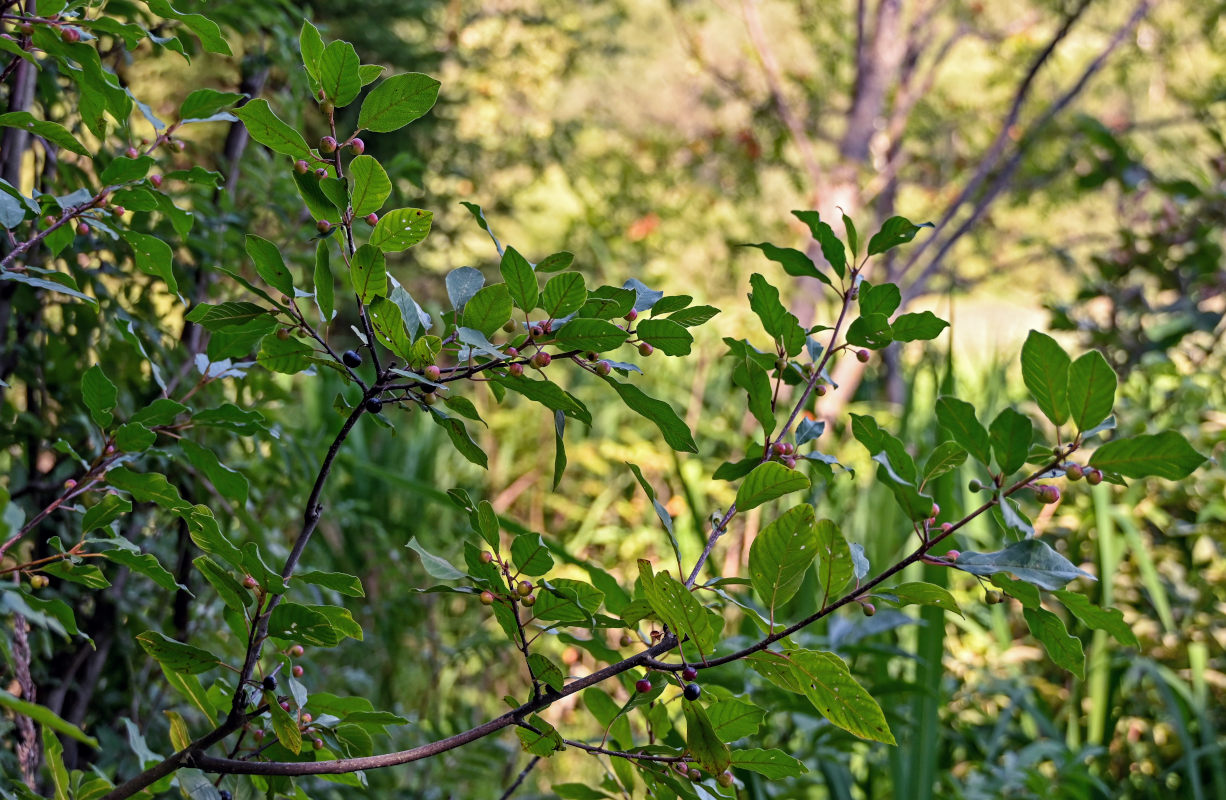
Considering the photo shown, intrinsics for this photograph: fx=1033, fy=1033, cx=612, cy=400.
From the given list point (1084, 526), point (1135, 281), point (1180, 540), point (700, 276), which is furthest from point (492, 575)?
point (700, 276)

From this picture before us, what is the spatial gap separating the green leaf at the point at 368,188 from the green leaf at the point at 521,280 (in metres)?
0.06

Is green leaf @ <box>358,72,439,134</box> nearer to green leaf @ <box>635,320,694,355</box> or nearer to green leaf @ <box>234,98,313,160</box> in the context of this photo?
green leaf @ <box>234,98,313,160</box>

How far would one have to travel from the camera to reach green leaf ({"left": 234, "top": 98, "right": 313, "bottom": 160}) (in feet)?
1.49

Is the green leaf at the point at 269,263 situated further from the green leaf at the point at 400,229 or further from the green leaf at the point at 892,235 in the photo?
the green leaf at the point at 892,235

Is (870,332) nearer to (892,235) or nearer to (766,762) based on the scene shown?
(892,235)

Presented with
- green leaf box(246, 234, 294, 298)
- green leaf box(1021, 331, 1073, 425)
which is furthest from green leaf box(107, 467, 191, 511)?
green leaf box(1021, 331, 1073, 425)

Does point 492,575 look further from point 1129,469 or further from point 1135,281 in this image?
point 1135,281

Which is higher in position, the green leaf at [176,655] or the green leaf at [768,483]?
the green leaf at [768,483]

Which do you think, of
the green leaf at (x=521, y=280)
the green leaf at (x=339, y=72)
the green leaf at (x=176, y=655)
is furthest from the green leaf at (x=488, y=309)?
the green leaf at (x=176, y=655)

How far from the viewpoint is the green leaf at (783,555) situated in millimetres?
469

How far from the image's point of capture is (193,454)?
0.62 meters

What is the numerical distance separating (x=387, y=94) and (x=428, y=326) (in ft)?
0.36

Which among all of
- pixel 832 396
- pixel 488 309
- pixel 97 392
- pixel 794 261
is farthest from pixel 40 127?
pixel 832 396

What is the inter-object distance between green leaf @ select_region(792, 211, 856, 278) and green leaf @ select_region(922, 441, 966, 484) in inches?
4.5
